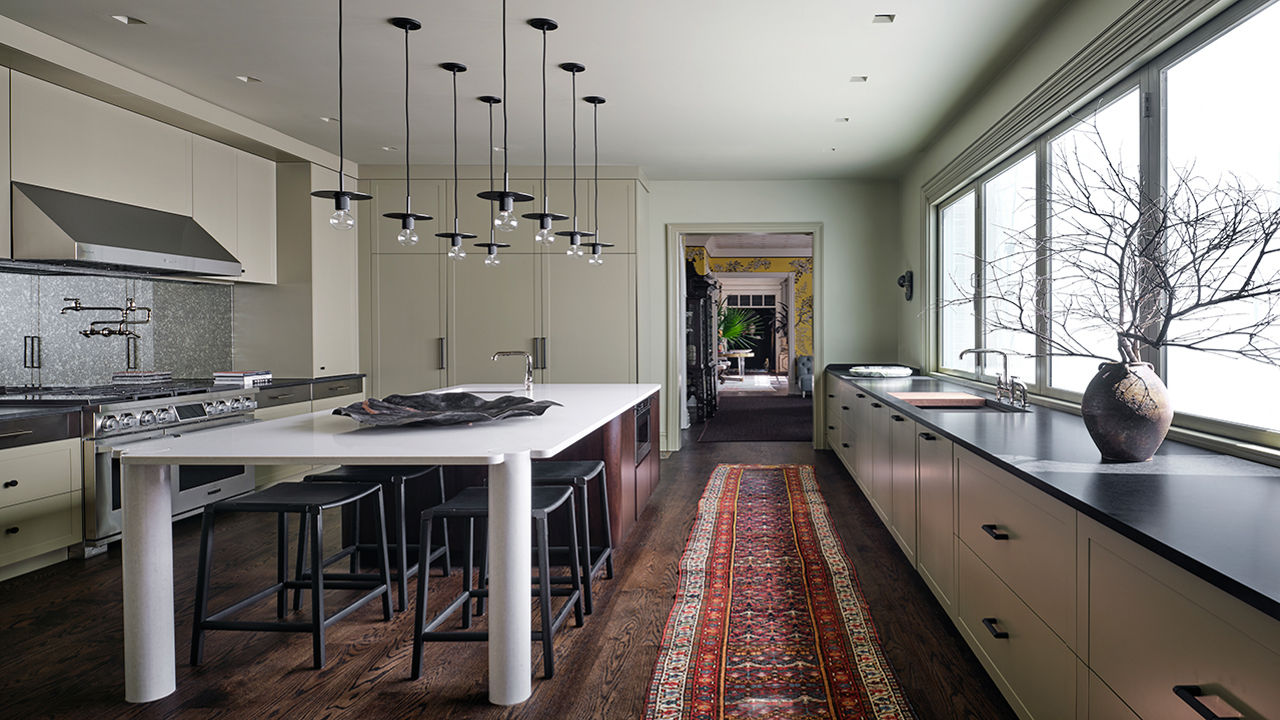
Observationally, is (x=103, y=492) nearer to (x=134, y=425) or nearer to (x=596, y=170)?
(x=134, y=425)

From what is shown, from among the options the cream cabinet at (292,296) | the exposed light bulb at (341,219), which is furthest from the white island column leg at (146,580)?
the cream cabinet at (292,296)

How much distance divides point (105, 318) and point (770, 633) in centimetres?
415

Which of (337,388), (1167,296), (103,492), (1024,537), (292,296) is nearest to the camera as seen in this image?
(1024,537)

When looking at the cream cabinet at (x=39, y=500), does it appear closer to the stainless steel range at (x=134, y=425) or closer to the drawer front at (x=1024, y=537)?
the stainless steel range at (x=134, y=425)

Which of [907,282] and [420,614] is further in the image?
[907,282]

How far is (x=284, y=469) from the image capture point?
524 centimetres

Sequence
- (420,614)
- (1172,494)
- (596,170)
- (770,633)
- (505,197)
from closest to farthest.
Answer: (1172,494)
(420,614)
(770,633)
(505,197)
(596,170)

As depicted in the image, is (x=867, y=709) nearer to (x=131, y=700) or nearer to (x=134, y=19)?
(x=131, y=700)

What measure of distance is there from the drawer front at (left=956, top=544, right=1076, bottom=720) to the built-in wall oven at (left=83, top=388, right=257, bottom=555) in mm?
3176

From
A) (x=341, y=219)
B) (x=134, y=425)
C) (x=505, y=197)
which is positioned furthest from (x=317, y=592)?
(x=134, y=425)

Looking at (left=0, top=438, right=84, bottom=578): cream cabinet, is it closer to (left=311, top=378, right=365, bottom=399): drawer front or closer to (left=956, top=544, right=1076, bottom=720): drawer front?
(left=311, top=378, right=365, bottom=399): drawer front

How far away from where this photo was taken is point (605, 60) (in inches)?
150

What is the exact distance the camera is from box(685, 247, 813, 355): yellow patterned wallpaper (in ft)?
42.1

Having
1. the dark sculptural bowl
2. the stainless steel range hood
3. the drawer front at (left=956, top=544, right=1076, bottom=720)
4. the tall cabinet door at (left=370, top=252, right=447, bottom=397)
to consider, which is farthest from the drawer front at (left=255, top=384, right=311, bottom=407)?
the drawer front at (left=956, top=544, right=1076, bottom=720)
